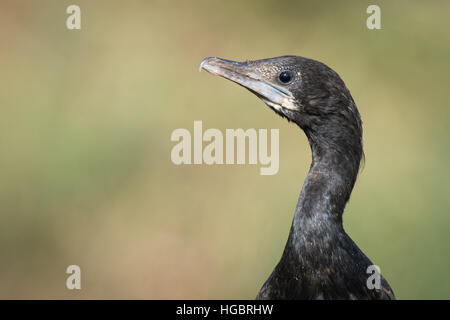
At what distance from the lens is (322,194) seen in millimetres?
4086

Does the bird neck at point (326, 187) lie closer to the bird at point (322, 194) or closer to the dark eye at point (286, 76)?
the bird at point (322, 194)

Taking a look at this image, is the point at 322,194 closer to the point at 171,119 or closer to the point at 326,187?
the point at 326,187

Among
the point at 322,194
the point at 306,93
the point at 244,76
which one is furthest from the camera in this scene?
the point at 244,76

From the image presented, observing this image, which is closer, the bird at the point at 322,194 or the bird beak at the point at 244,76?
the bird at the point at 322,194

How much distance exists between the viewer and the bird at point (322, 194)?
158 inches

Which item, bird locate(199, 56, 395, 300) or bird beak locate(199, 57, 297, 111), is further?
bird beak locate(199, 57, 297, 111)

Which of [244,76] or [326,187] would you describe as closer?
[326,187]

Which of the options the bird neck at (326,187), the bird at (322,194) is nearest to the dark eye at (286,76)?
the bird at (322,194)

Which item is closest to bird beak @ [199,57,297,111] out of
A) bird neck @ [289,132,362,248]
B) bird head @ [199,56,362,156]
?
bird head @ [199,56,362,156]

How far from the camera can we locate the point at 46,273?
908cm

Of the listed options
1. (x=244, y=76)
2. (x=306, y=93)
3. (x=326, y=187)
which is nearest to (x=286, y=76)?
(x=306, y=93)

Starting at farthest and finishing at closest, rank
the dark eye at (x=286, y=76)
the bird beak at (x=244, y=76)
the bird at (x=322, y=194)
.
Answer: the bird beak at (x=244, y=76) → the dark eye at (x=286, y=76) → the bird at (x=322, y=194)

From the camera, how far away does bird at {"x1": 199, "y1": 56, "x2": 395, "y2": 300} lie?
4.02 metres

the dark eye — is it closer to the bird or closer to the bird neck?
the bird
